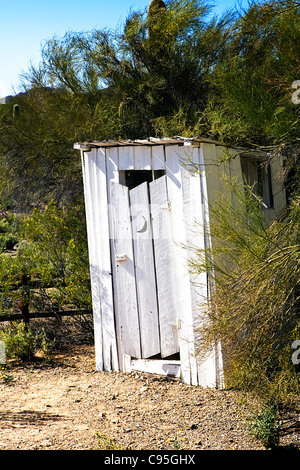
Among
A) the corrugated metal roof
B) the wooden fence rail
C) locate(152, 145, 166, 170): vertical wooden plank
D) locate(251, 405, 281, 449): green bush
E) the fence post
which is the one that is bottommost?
locate(251, 405, 281, 449): green bush

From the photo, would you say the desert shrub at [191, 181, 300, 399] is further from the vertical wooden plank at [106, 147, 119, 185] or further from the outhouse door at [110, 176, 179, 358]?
the vertical wooden plank at [106, 147, 119, 185]

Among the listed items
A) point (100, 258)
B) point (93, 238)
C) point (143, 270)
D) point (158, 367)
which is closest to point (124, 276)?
point (143, 270)

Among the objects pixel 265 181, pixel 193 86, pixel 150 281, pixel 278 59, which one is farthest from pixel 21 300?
pixel 278 59

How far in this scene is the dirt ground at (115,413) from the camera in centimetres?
441

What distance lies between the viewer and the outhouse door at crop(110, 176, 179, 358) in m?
5.80

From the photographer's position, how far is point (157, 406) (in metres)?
5.20

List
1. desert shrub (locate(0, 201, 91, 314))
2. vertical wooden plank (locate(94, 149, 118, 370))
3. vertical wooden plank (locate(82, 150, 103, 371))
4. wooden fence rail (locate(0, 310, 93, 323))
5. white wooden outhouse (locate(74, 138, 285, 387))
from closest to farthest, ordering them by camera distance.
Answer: white wooden outhouse (locate(74, 138, 285, 387))
vertical wooden plank (locate(94, 149, 118, 370))
vertical wooden plank (locate(82, 150, 103, 371))
desert shrub (locate(0, 201, 91, 314))
wooden fence rail (locate(0, 310, 93, 323))

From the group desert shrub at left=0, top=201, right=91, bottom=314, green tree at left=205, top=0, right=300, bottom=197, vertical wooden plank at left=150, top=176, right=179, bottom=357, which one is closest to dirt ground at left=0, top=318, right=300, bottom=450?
vertical wooden plank at left=150, top=176, right=179, bottom=357

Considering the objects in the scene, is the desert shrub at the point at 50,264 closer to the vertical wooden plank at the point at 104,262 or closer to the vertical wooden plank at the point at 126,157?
the vertical wooden plank at the point at 104,262

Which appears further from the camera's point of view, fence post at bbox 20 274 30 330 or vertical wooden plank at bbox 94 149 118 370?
fence post at bbox 20 274 30 330

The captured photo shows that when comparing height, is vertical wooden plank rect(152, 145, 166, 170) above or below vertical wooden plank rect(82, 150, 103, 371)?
above

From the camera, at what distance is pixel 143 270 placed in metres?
5.90

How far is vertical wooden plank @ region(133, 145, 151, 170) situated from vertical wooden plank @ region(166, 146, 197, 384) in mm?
233

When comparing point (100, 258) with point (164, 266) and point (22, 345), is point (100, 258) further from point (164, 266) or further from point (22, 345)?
point (22, 345)
